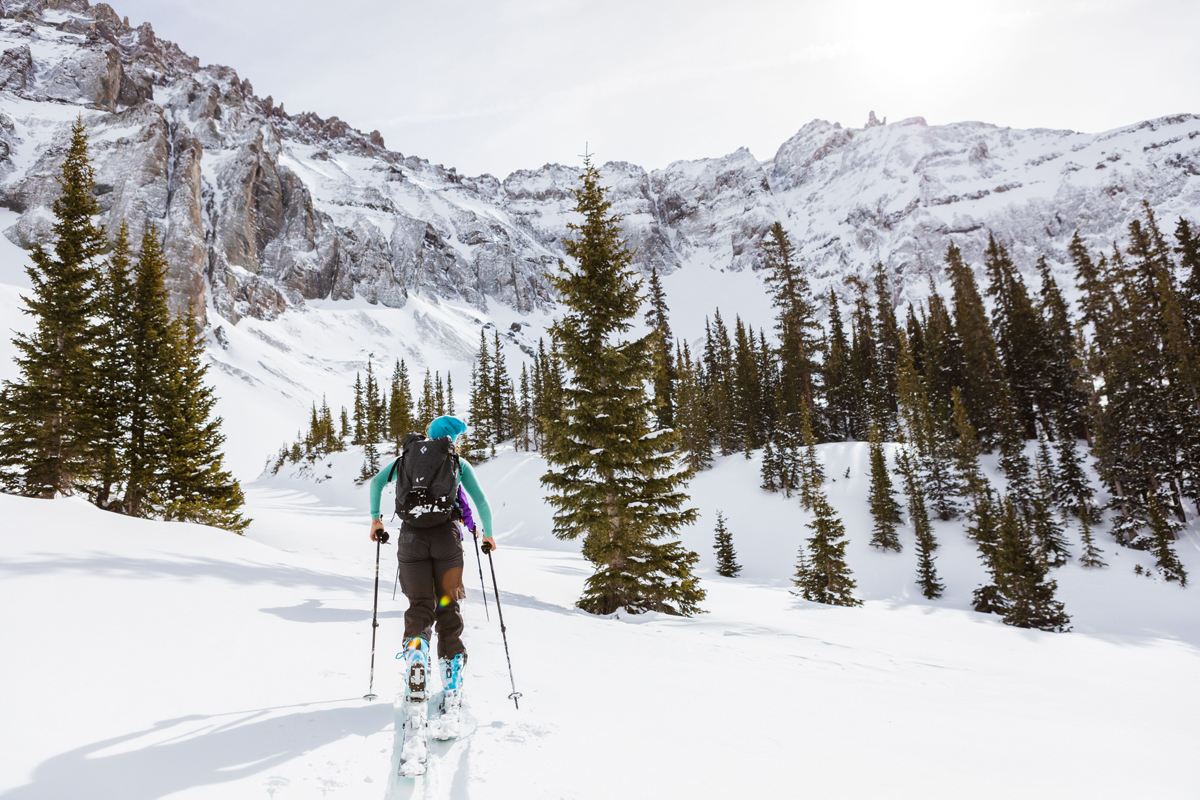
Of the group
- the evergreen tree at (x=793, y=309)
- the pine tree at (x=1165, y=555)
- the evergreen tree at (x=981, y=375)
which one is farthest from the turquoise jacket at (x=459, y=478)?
the evergreen tree at (x=981, y=375)

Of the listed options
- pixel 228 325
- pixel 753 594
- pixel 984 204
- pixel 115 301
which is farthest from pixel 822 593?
pixel 984 204

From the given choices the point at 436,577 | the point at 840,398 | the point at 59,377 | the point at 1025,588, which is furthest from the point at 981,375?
A: the point at 59,377

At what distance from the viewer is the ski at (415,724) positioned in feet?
10.8

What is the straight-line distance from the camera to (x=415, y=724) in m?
3.76

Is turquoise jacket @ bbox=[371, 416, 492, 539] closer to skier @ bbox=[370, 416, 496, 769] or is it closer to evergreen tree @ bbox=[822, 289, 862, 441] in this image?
skier @ bbox=[370, 416, 496, 769]

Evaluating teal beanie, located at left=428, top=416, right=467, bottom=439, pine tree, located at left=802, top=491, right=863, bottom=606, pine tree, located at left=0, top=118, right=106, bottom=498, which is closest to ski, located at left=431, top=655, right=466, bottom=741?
teal beanie, located at left=428, top=416, right=467, bottom=439

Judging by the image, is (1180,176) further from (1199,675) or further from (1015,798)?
(1015,798)

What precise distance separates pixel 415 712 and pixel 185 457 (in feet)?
60.7

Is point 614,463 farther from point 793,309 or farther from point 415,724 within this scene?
point 793,309

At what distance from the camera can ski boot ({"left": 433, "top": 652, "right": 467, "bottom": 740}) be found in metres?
3.86

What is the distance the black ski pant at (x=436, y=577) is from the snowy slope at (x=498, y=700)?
2.33 feet

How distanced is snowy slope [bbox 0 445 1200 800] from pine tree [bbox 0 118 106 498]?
946cm

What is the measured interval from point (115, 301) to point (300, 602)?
17.2 m

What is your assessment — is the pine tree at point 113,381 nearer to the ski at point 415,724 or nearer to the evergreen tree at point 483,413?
the ski at point 415,724
